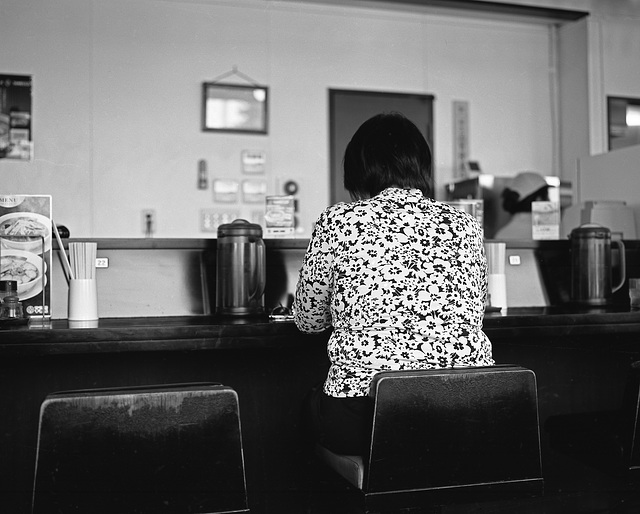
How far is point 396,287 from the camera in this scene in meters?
1.58

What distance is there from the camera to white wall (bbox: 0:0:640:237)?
440cm

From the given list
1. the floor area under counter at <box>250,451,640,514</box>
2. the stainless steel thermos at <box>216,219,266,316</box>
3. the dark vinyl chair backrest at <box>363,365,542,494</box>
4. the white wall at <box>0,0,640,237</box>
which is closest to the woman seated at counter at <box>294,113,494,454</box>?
the dark vinyl chair backrest at <box>363,365,542,494</box>

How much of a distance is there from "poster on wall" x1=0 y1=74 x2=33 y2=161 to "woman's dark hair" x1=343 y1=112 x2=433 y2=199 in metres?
3.14

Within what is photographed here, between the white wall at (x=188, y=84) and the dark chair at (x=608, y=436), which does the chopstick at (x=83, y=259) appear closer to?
the dark chair at (x=608, y=436)

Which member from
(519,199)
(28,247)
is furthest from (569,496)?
(519,199)

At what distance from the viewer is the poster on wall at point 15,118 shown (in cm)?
431

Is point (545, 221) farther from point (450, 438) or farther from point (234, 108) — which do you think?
point (234, 108)

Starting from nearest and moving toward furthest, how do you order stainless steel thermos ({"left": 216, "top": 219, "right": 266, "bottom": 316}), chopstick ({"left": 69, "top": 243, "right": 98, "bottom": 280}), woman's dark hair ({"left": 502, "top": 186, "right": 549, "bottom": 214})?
1. chopstick ({"left": 69, "top": 243, "right": 98, "bottom": 280})
2. stainless steel thermos ({"left": 216, "top": 219, "right": 266, "bottom": 316})
3. woman's dark hair ({"left": 502, "top": 186, "right": 549, "bottom": 214})

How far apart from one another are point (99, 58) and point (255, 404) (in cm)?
304

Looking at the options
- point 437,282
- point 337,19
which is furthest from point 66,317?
point 337,19

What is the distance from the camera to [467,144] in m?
5.14

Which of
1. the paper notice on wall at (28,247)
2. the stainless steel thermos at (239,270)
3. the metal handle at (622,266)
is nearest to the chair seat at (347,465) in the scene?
the stainless steel thermos at (239,270)

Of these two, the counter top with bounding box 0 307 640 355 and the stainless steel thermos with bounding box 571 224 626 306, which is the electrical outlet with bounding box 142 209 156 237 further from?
the stainless steel thermos with bounding box 571 224 626 306

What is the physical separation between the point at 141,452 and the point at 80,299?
802 millimetres
